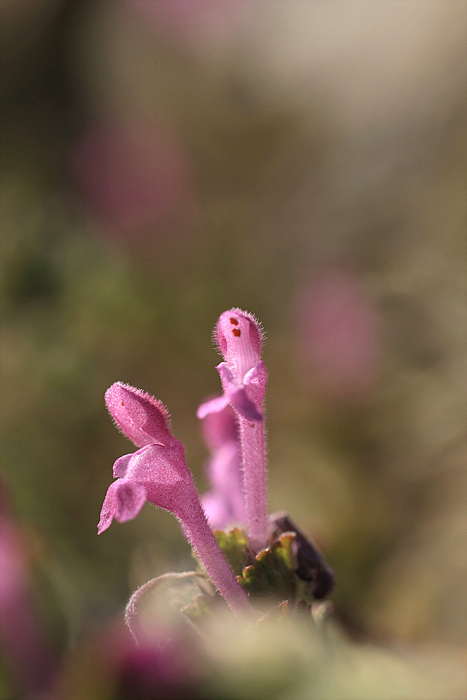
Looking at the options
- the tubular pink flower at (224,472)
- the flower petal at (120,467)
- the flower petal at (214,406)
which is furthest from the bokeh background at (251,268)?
the flower petal at (214,406)

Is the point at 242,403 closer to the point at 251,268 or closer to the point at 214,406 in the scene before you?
the point at 214,406

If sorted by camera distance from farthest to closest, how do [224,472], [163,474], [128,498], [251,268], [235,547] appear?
[251,268] → [224,472] → [235,547] → [163,474] → [128,498]

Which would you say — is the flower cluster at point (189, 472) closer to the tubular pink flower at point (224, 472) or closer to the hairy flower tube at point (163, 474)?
the hairy flower tube at point (163, 474)

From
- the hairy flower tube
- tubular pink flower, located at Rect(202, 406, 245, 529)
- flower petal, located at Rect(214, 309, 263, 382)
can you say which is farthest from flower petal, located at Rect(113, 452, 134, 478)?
tubular pink flower, located at Rect(202, 406, 245, 529)

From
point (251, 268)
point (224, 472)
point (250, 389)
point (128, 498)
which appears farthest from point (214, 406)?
point (251, 268)

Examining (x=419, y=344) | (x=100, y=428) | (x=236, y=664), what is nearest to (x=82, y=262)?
(x=100, y=428)

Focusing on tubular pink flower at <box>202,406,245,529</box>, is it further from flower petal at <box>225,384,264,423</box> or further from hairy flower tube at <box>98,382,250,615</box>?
flower petal at <box>225,384,264,423</box>
